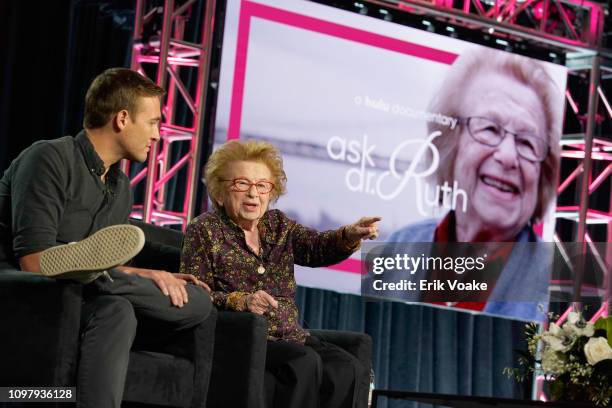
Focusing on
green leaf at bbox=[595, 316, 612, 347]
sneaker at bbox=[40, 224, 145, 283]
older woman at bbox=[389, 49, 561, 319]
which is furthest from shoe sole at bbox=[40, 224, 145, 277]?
older woman at bbox=[389, 49, 561, 319]

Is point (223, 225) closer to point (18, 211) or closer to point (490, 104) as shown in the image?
point (18, 211)

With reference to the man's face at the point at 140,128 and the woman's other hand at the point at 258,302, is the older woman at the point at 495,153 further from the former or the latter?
the man's face at the point at 140,128

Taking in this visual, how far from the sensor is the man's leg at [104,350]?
6.95 feet

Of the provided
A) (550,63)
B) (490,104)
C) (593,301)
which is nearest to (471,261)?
(593,301)

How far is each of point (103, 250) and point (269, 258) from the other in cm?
94

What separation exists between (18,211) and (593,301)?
174cm

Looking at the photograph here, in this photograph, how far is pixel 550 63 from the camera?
5625 millimetres

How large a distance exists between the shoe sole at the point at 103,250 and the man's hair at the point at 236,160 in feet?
2.89

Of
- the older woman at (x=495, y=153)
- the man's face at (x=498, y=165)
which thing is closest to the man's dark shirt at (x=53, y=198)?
the older woman at (x=495, y=153)

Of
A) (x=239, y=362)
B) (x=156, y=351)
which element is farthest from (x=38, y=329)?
(x=239, y=362)

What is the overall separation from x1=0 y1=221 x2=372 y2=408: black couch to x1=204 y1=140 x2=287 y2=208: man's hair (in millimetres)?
252

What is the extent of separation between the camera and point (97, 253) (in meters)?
2.01

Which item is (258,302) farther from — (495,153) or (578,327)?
(495,153)

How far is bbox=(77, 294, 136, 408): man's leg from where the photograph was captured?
2117 mm
